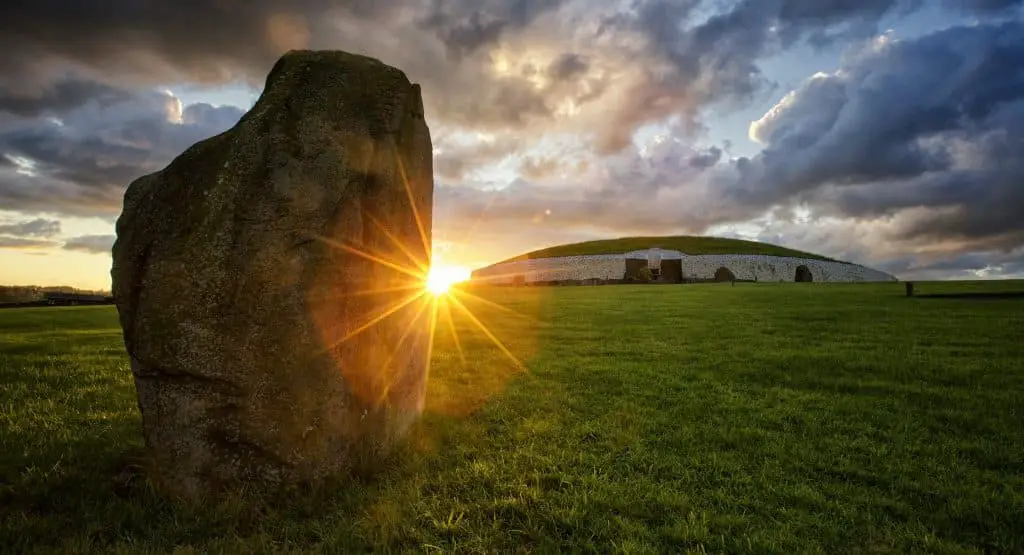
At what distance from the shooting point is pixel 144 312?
5219 millimetres

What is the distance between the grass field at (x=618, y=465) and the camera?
4.75 m

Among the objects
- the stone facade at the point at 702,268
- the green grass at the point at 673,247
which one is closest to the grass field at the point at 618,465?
the stone facade at the point at 702,268

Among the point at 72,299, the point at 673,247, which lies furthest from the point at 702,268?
the point at 72,299

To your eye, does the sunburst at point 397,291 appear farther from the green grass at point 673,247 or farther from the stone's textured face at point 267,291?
the green grass at point 673,247

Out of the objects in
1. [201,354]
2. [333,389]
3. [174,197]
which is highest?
[174,197]

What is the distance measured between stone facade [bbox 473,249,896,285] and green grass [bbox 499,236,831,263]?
200 inches

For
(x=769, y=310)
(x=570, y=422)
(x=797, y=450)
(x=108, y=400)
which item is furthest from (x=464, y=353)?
(x=769, y=310)

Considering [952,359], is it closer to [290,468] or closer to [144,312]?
[290,468]

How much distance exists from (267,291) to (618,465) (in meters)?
4.48

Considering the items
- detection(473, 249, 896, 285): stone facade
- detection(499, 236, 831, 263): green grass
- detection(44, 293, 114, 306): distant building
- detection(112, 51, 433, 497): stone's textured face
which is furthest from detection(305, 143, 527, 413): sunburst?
detection(499, 236, 831, 263): green grass

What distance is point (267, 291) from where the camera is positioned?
17.0 feet

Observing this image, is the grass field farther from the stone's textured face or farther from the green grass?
the green grass

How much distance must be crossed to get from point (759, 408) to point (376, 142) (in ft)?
24.7

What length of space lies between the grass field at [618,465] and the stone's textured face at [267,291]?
596 mm
